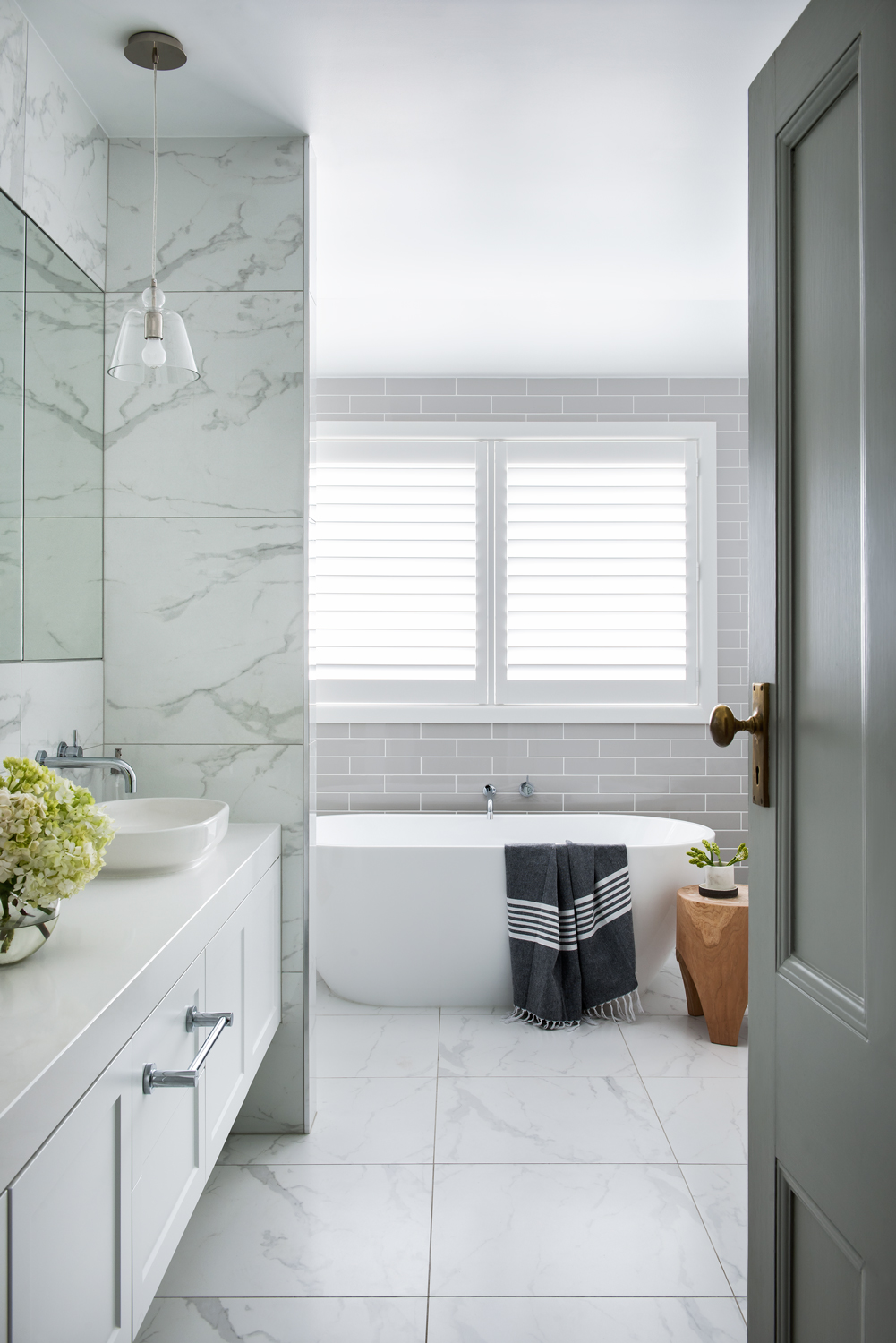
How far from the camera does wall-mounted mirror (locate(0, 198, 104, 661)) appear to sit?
6.36ft

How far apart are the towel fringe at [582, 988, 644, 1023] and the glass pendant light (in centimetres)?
261

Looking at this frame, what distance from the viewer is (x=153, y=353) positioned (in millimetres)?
1912

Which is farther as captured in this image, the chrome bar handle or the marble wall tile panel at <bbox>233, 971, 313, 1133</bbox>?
the marble wall tile panel at <bbox>233, 971, 313, 1133</bbox>

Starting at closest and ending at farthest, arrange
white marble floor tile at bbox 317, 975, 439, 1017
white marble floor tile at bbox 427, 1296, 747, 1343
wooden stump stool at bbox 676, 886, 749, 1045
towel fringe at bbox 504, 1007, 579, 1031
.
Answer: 1. white marble floor tile at bbox 427, 1296, 747, 1343
2. wooden stump stool at bbox 676, 886, 749, 1045
3. towel fringe at bbox 504, 1007, 579, 1031
4. white marble floor tile at bbox 317, 975, 439, 1017

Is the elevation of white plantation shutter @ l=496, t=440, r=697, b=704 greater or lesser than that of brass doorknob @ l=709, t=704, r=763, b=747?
greater

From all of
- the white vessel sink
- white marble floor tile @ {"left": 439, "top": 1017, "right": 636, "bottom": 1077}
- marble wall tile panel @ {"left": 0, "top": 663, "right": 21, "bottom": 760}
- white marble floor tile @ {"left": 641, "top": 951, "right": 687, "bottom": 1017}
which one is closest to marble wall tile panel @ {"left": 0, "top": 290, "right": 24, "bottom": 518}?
marble wall tile panel @ {"left": 0, "top": 663, "right": 21, "bottom": 760}

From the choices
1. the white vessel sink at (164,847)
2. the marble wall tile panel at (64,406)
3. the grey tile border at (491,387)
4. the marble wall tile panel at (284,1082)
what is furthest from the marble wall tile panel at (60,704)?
the grey tile border at (491,387)

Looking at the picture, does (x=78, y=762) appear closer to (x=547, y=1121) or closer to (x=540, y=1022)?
(x=547, y=1121)

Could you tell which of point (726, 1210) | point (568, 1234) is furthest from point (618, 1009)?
point (568, 1234)

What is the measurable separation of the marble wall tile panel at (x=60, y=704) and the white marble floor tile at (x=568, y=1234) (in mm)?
1478

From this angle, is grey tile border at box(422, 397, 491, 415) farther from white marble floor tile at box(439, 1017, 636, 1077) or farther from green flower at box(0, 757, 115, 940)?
green flower at box(0, 757, 115, 940)

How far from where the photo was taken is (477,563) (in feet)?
13.9

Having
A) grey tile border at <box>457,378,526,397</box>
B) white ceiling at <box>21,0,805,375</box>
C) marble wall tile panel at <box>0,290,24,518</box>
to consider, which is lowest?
marble wall tile panel at <box>0,290,24,518</box>

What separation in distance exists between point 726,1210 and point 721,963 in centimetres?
104
